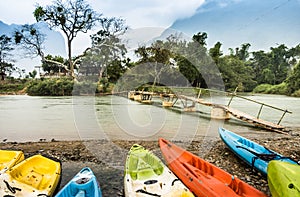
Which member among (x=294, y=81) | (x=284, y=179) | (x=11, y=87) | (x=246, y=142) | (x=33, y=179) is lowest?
(x=11, y=87)

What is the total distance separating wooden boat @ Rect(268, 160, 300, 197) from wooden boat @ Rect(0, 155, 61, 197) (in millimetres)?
2180

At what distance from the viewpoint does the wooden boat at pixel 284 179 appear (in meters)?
1.88

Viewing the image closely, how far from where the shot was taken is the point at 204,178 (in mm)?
2588

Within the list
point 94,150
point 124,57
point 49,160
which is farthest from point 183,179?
point 124,57

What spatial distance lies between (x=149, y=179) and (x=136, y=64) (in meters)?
4.99

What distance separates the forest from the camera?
676 cm

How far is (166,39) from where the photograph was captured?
5.05 meters

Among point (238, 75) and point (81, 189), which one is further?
point (238, 75)

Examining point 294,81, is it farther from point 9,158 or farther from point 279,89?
point 9,158

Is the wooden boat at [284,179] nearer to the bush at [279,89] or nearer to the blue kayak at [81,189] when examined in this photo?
the blue kayak at [81,189]

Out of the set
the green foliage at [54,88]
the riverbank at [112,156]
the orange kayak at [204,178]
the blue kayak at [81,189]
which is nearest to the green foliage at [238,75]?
the green foliage at [54,88]

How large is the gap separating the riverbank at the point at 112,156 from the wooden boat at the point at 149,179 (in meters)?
0.43

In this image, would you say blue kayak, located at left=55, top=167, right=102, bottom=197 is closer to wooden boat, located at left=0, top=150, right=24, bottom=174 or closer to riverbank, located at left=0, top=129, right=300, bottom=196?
riverbank, located at left=0, top=129, right=300, bottom=196

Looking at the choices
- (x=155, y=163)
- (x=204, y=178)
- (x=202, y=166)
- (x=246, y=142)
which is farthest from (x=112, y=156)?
(x=246, y=142)
